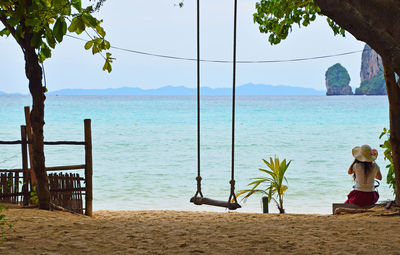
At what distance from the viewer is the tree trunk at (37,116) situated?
433 centimetres

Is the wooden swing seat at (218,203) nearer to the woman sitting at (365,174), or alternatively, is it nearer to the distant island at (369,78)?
the woman sitting at (365,174)

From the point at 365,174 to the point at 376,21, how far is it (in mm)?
2610

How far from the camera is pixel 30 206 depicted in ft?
15.6

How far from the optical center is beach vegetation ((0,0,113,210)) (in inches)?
123

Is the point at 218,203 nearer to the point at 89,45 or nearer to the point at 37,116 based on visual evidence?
the point at 89,45

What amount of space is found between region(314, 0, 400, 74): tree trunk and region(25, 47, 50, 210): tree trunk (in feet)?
8.87

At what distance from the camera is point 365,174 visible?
4.72 meters

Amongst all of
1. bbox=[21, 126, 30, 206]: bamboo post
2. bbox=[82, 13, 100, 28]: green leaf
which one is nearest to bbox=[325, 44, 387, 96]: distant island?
bbox=[21, 126, 30, 206]: bamboo post

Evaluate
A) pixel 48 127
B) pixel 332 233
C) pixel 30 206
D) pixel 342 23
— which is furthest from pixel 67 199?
pixel 48 127

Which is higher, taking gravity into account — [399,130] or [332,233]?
[399,130]

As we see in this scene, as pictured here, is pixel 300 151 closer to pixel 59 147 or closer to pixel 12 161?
pixel 59 147

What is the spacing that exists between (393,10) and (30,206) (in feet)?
11.7

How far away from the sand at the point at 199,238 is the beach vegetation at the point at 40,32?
0.98 meters

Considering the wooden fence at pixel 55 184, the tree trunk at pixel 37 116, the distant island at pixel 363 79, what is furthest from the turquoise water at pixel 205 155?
the distant island at pixel 363 79
